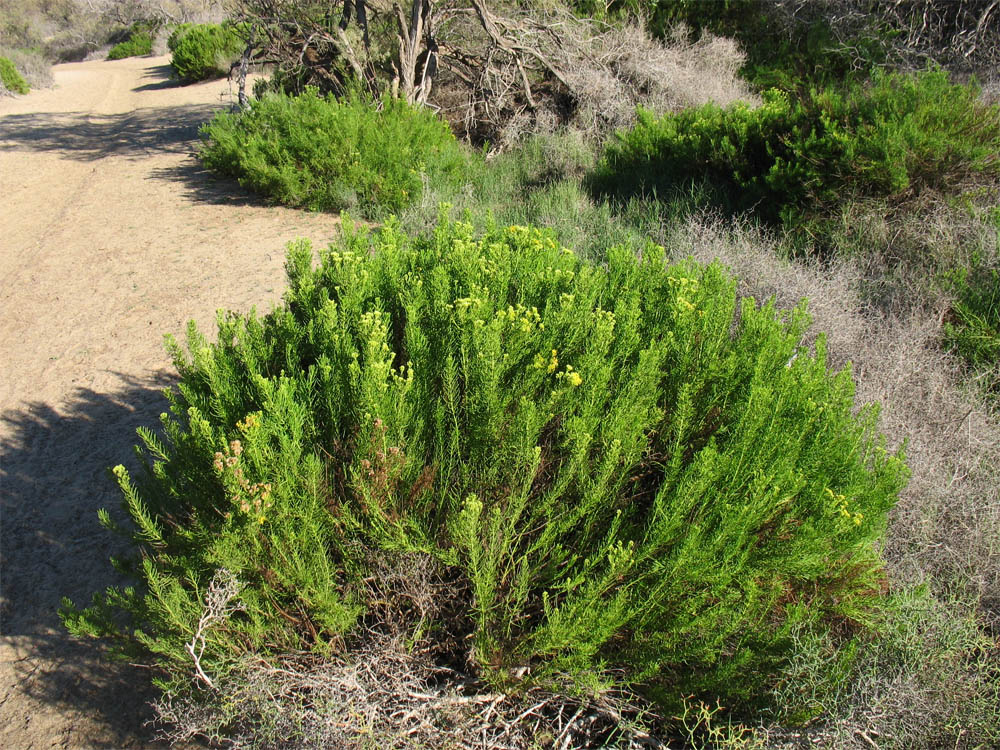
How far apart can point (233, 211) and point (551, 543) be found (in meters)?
6.63

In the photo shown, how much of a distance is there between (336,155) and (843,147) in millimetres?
4925

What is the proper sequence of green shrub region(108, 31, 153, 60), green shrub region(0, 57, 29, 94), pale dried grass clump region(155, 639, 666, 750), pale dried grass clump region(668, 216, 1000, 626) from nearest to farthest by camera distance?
1. pale dried grass clump region(155, 639, 666, 750)
2. pale dried grass clump region(668, 216, 1000, 626)
3. green shrub region(0, 57, 29, 94)
4. green shrub region(108, 31, 153, 60)

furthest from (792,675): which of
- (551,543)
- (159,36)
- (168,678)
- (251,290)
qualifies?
(159,36)

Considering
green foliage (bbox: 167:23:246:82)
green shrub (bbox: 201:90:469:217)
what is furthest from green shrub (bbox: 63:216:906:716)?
green foliage (bbox: 167:23:246:82)

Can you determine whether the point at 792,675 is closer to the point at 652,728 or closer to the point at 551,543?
the point at 652,728

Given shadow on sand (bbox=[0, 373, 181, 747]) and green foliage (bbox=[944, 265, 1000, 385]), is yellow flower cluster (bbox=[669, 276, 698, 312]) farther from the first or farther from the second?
shadow on sand (bbox=[0, 373, 181, 747])

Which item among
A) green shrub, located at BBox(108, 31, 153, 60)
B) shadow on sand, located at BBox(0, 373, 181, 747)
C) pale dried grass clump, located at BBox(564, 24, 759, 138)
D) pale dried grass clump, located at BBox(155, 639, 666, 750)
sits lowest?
shadow on sand, located at BBox(0, 373, 181, 747)

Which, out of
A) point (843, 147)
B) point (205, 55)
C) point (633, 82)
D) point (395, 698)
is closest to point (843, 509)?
point (395, 698)

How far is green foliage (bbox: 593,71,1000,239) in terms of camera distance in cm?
514

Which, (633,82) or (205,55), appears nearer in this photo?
(633,82)

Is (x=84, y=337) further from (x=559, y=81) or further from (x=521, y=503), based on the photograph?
(x=559, y=81)

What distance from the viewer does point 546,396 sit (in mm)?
2299

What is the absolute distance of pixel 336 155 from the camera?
24.0 feet

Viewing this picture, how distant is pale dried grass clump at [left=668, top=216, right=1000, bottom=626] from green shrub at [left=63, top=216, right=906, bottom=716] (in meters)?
0.62
